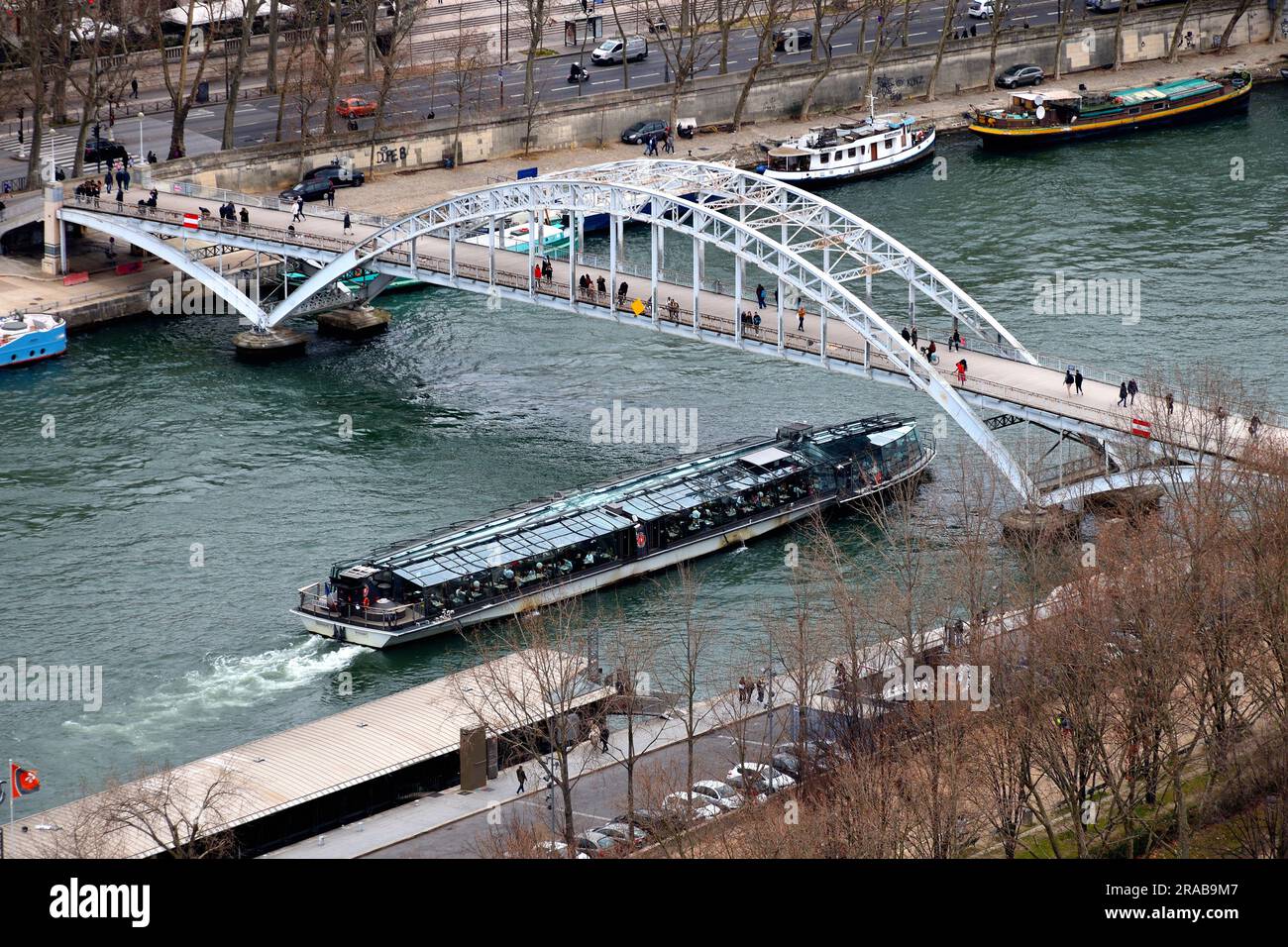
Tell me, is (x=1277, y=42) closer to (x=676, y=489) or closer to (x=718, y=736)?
(x=676, y=489)

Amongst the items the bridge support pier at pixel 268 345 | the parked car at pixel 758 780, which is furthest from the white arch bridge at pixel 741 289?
the parked car at pixel 758 780

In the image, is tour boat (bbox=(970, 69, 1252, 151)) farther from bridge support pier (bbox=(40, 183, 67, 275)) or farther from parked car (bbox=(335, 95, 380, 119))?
bridge support pier (bbox=(40, 183, 67, 275))

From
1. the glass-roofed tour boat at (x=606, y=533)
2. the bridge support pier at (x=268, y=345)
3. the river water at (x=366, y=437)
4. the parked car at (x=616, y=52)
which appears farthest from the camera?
the parked car at (x=616, y=52)

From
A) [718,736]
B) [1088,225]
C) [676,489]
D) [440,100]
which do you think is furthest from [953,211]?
[718,736]

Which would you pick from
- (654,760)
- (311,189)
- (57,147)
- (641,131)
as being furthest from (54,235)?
(654,760)

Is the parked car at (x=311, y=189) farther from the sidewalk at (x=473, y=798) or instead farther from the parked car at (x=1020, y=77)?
the sidewalk at (x=473, y=798)
